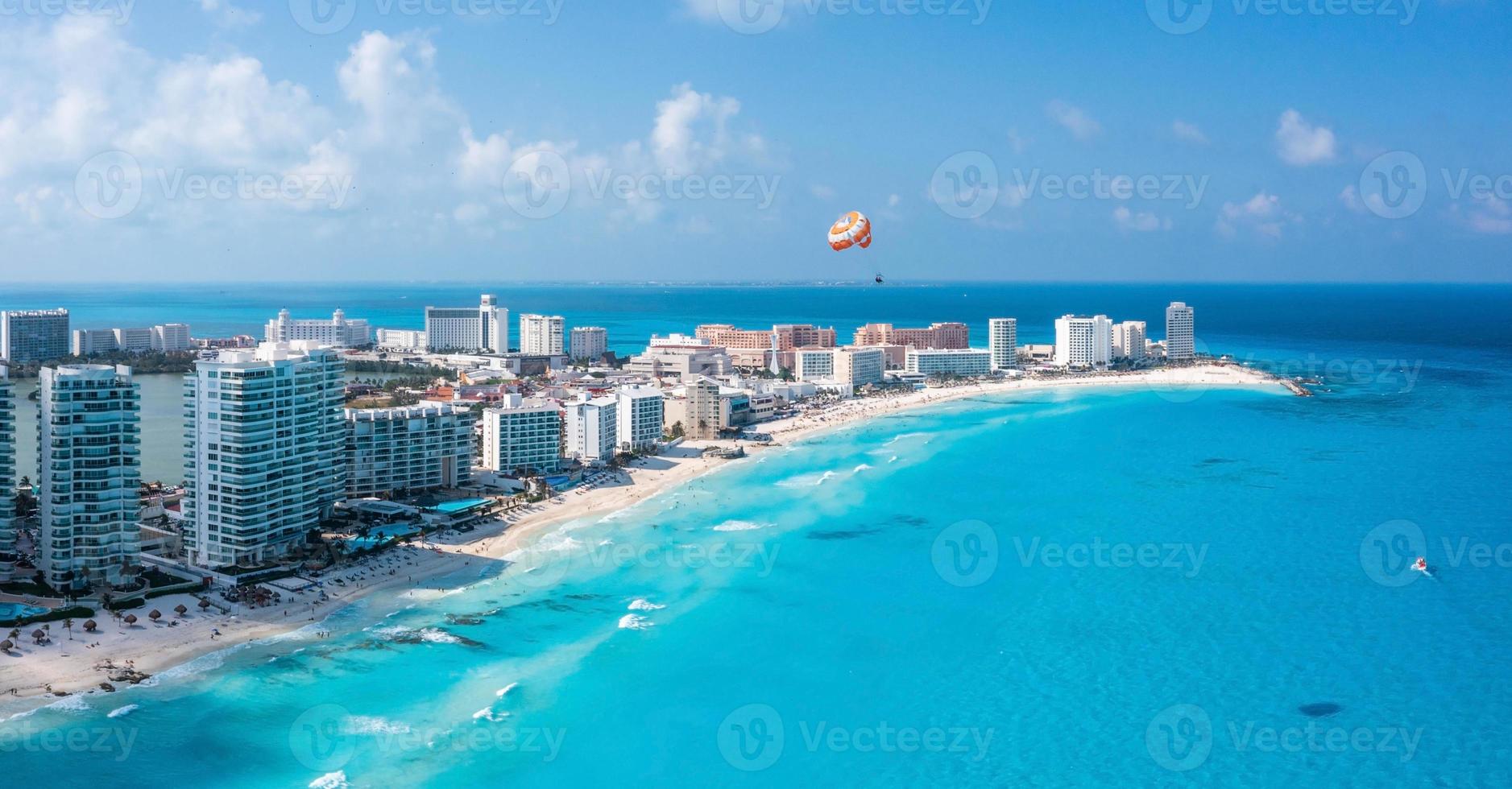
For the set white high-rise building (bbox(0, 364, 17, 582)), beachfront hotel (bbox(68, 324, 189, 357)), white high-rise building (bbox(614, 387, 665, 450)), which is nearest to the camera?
white high-rise building (bbox(0, 364, 17, 582))

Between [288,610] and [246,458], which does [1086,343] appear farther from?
[288,610]

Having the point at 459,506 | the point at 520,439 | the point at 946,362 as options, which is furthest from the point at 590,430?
the point at 946,362

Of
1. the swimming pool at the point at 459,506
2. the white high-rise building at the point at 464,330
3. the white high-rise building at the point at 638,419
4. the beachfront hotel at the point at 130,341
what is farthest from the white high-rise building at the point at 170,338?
the swimming pool at the point at 459,506

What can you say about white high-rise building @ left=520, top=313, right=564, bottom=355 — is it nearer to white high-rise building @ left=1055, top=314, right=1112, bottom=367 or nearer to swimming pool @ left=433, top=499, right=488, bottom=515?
white high-rise building @ left=1055, top=314, right=1112, bottom=367

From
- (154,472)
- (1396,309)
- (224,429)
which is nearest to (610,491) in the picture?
(224,429)

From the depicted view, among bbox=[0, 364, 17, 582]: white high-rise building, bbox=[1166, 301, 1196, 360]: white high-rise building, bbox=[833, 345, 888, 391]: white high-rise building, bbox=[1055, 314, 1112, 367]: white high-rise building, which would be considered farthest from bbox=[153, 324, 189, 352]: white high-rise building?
bbox=[1166, 301, 1196, 360]: white high-rise building

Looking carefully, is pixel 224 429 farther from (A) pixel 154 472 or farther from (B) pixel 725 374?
(B) pixel 725 374
